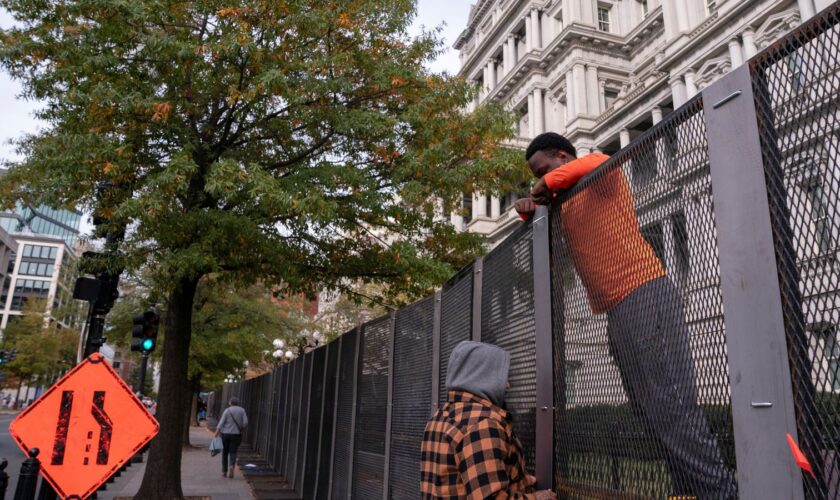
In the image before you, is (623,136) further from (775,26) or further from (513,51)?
(513,51)

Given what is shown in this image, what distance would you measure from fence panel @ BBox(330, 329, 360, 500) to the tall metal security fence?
174 inches

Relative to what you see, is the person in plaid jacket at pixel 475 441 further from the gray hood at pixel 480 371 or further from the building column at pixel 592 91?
the building column at pixel 592 91

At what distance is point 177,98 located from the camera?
31.8 feet

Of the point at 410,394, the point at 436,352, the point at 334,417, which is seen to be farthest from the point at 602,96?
the point at 436,352

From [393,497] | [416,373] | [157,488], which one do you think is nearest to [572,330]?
[416,373]

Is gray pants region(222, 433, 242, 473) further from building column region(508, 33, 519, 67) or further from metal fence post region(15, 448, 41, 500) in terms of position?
building column region(508, 33, 519, 67)

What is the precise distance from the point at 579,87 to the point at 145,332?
29.0 meters

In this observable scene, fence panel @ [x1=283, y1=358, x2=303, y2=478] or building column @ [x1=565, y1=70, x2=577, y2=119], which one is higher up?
building column @ [x1=565, y1=70, x2=577, y2=119]

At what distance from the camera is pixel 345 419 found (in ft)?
28.7

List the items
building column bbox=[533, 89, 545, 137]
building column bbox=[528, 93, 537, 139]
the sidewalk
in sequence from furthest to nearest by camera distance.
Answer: building column bbox=[528, 93, 537, 139] → building column bbox=[533, 89, 545, 137] → the sidewalk

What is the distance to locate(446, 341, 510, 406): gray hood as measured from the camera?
303cm

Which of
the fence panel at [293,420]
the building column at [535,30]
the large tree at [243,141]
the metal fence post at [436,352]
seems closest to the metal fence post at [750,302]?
the metal fence post at [436,352]

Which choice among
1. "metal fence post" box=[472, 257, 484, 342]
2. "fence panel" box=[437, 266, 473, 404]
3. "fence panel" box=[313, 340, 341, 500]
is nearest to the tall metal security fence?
"metal fence post" box=[472, 257, 484, 342]

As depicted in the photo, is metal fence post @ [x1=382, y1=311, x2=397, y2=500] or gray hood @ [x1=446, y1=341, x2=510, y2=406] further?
metal fence post @ [x1=382, y1=311, x2=397, y2=500]
